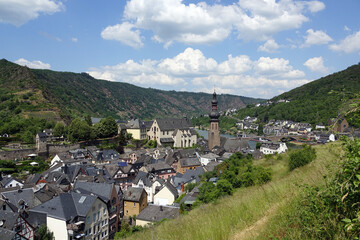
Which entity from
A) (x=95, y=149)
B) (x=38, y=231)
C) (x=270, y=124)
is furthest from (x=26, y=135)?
(x=270, y=124)

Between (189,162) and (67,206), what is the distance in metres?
Result: 31.3

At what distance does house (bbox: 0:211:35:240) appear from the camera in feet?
63.2

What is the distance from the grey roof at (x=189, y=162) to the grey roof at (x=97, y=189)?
2353 centimetres

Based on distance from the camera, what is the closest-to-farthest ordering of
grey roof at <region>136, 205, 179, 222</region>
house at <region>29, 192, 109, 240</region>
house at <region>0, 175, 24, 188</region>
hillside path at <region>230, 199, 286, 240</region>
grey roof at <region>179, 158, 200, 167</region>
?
hillside path at <region>230, 199, 286, 240</region> < house at <region>29, 192, 109, 240</region> < grey roof at <region>136, 205, 179, 222</region> < house at <region>0, 175, 24, 188</region> < grey roof at <region>179, 158, 200, 167</region>

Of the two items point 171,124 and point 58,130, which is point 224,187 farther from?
point 171,124

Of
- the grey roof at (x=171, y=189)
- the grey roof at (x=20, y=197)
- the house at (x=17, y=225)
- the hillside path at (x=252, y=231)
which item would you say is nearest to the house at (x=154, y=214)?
the grey roof at (x=171, y=189)

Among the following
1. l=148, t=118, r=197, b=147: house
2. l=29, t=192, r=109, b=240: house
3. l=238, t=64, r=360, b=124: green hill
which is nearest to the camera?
l=29, t=192, r=109, b=240: house

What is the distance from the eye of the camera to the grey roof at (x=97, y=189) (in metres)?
27.7

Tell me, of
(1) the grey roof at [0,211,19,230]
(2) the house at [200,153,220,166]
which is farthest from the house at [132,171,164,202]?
(1) the grey roof at [0,211,19,230]

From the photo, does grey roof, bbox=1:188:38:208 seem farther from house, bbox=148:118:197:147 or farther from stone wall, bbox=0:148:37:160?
house, bbox=148:118:197:147

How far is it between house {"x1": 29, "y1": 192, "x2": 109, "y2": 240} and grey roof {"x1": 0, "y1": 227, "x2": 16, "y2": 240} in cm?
394

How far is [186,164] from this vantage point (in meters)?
50.8

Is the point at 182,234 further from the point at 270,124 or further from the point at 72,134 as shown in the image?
the point at 270,124

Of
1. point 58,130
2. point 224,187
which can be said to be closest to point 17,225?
point 224,187
